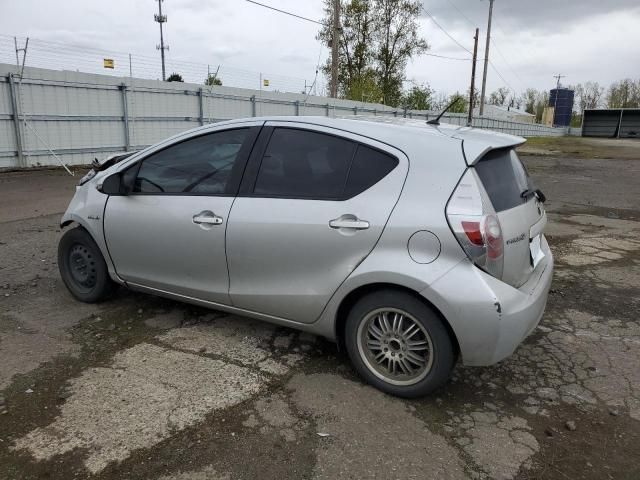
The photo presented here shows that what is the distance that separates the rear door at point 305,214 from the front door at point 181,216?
130mm

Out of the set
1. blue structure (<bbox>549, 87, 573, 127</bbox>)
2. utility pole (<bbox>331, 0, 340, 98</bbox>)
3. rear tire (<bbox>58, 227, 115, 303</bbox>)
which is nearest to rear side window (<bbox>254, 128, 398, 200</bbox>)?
rear tire (<bbox>58, 227, 115, 303</bbox>)

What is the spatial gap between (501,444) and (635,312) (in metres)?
2.53

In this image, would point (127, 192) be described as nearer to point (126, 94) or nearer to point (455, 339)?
point (455, 339)

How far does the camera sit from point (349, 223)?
2.90m

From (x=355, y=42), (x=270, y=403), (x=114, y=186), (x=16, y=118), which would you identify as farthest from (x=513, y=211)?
(x=355, y=42)

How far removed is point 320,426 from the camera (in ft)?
8.80

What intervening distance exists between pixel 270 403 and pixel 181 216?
143cm

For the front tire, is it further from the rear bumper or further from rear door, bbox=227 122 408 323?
rear door, bbox=227 122 408 323

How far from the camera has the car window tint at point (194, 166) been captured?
11.4ft

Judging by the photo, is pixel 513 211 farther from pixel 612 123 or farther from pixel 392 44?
pixel 612 123

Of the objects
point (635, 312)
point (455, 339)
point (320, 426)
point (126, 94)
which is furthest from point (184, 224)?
point (126, 94)

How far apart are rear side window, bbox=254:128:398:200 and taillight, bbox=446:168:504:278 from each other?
0.44 m

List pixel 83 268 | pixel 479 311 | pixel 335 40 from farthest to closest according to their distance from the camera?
1. pixel 335 40
2. pixel 83 268
3. pixel 479 311

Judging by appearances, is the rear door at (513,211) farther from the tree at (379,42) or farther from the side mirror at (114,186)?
the tree at (379,42)
